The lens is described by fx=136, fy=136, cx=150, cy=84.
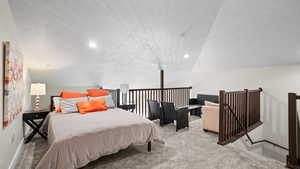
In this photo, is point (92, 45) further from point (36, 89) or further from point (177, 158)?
point (177, 158)

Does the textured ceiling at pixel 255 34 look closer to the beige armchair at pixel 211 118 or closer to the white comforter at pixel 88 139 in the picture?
the beige armchair at pixel 211 118

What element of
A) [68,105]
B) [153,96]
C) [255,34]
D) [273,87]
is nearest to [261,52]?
[255,34]

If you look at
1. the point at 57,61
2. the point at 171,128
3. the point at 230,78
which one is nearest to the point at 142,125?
the point at 171,128

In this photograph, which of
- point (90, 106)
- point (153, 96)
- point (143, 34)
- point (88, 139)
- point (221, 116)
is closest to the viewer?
point (88, 139)

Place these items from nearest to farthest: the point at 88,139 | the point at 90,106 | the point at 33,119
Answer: the point at 88,139, the point at 33,119, the point at 90,106

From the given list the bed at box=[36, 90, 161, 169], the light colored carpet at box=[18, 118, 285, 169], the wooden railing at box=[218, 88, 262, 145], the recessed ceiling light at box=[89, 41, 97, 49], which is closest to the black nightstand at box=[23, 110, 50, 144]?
the light colored carpet at box=[18, 118, 285, 169]

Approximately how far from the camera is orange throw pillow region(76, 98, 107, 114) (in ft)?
9.64

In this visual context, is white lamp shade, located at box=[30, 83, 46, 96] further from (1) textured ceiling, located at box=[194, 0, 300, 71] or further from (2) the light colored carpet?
(1) textured ceiling, located at box=[194, 0, 300, 71]

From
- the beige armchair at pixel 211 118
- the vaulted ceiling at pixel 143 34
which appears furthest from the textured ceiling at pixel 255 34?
the beige armchair at pixel 211 118

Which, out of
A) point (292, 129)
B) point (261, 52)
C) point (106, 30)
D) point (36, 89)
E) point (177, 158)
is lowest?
point (177, 158)

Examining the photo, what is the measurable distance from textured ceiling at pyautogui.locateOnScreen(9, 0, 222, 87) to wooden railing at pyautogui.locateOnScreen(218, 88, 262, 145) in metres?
1.97

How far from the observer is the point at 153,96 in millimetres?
4988

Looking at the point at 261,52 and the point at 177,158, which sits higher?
the point at 261,52

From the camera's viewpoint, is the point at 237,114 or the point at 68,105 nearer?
the point at 68,105
